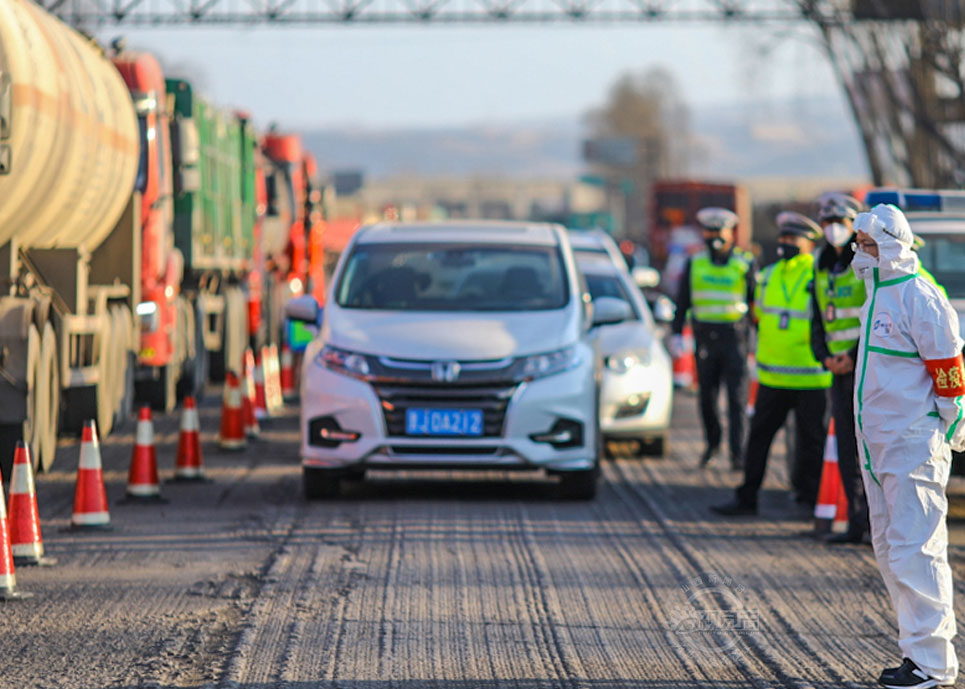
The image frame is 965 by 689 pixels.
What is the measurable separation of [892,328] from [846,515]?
13.1ft

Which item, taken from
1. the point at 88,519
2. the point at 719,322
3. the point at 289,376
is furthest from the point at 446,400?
the point at 289,376

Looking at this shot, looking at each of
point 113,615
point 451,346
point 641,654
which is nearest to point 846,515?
point 451,346

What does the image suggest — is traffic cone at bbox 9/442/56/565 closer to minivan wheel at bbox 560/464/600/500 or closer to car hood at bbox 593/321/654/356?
minivan wheel at bbox 560/464/600/500

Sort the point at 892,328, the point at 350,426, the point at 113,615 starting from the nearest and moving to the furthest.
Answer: the point at 892,328, the point at 113,615, the point at 350,426

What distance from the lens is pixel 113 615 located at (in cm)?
811

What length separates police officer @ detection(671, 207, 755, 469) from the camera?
1445 centimetres

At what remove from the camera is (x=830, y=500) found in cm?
1097

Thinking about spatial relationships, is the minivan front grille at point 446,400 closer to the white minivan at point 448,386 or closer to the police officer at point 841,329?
the white minivan at point 448,386

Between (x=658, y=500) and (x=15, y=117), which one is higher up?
(x=15, y=117)

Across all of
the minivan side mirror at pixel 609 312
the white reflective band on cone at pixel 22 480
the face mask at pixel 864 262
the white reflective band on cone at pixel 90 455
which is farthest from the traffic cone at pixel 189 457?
the face mask at pixel 864 262

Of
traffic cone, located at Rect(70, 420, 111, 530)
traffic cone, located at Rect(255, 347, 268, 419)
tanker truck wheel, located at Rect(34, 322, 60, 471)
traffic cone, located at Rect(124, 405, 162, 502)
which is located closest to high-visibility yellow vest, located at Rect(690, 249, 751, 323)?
traffic cone, located at Rect(124, 405, 162, 502)

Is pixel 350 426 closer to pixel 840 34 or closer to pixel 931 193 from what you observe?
pixel 931 193

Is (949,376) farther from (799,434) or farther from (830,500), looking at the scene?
(799,434)

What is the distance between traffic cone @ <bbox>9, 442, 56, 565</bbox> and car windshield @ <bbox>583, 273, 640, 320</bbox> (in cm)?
726
